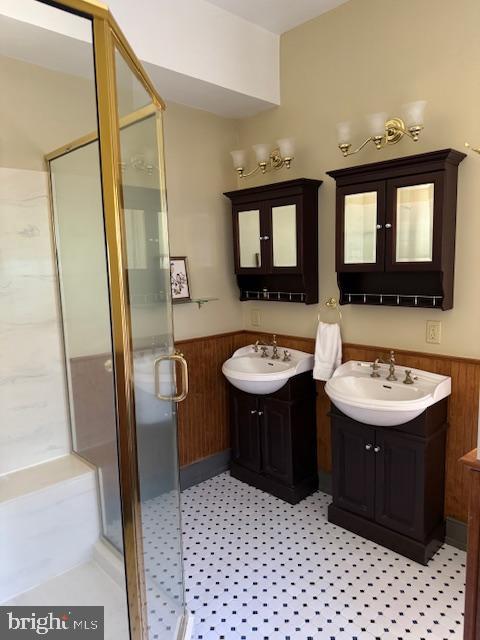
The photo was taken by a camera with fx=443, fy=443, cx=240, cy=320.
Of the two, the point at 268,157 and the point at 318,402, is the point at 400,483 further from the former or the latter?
the point at 268,157

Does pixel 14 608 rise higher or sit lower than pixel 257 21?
lower

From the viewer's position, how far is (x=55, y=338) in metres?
2.38

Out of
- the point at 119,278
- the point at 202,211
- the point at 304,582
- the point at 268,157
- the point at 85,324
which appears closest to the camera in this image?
the point at 119,278

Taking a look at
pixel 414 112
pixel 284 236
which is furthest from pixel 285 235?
pixel 414 112

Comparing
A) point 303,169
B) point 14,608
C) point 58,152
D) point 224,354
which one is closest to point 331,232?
point 303,169

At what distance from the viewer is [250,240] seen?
9.88ft

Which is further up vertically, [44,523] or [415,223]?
[415,223]

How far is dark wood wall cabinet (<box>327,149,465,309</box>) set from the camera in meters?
2.13

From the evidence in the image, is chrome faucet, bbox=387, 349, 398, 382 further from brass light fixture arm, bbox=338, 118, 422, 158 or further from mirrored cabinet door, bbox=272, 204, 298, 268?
brass light fixture arm, bbox=338, 118, 422, 158

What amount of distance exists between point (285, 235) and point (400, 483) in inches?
61.7

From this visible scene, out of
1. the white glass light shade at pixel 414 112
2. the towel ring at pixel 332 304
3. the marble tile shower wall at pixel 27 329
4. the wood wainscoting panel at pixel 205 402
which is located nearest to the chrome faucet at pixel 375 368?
the towel ring at pixel 332 304

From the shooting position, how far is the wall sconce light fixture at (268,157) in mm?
2771

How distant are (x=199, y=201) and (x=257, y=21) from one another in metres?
1.13

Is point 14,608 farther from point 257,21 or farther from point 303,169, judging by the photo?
point 257,21
